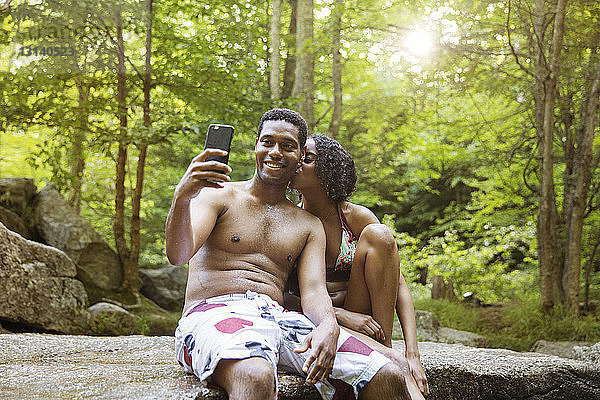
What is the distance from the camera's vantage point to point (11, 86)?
6754 mm

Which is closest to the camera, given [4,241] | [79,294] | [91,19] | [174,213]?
[174,213]

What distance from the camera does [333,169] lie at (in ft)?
8.96

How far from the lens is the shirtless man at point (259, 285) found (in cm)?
195

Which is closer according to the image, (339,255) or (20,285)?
(339,255)

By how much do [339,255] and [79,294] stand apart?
372 cm

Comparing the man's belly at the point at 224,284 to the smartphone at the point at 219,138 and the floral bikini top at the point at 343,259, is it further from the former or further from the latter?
the smartphone at the point at 219,138

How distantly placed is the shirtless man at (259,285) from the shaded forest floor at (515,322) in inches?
188

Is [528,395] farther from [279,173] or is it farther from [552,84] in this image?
[552,84]

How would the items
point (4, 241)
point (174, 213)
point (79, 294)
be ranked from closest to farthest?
point (174, 213)
point (4, 241)
point (79, 294)

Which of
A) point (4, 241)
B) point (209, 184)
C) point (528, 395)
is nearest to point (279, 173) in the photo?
point (209, 184)

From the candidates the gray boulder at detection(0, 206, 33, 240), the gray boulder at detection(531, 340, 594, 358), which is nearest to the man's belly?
the gray boulder at detection(531, 340, 594, 358)

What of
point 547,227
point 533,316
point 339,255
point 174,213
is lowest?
point 533,316

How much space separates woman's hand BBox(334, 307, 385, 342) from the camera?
2.48m

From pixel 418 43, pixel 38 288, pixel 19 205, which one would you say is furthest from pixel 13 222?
pixel 418 43
